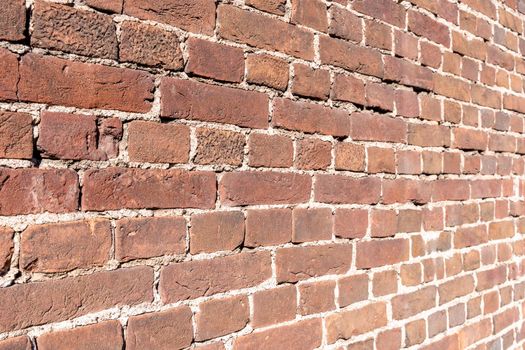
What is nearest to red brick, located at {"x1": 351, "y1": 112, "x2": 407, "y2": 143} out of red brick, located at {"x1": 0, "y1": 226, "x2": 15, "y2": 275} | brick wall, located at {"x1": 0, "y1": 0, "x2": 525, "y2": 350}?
brick wall, located at {"x1": 0, "y1": 0, "x2": 525, "y2": 350}

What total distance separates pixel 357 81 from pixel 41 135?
3.16 feet

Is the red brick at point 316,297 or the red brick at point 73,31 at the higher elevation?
the red brick at point 73,31

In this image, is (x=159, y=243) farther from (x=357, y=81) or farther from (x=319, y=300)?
(x=357, y=81)

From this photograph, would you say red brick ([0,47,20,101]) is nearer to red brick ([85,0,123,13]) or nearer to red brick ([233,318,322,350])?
red brick ([85,0,123,13])

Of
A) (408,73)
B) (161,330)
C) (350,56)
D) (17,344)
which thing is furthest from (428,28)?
(17,344)

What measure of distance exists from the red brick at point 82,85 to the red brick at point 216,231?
29 centimetres

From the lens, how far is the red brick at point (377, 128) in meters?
1.55

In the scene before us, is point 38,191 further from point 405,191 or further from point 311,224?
point 405,191

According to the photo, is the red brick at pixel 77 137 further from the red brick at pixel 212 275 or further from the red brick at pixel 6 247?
the red brick at pixel 212 275

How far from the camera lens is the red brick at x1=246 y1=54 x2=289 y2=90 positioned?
127cm

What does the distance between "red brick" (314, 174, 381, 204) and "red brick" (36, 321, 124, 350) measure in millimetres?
655

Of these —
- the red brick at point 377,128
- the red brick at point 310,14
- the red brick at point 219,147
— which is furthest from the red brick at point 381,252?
the red brick at point 310,14

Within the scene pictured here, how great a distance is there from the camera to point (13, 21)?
92 cm

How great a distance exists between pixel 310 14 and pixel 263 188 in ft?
1.72
